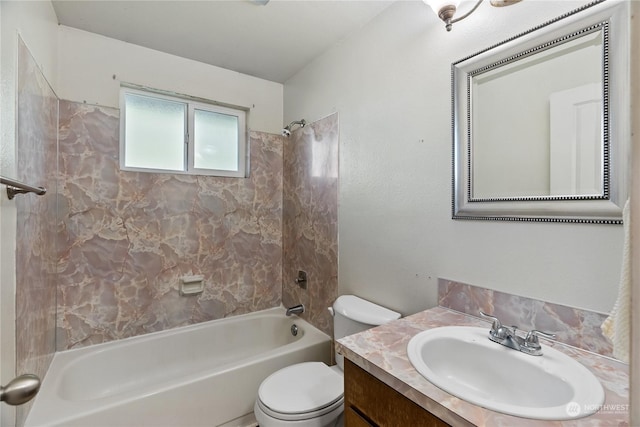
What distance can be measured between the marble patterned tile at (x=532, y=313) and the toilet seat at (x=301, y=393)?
67 cm

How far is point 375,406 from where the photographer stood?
2.85ft

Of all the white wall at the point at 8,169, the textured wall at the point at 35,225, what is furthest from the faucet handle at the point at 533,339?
the textured wall at the point at 35,225

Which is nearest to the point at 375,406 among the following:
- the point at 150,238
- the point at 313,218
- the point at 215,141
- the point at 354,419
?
the point at 354,419

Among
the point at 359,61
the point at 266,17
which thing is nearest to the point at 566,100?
the point at 359,61

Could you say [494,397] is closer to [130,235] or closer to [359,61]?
[359,61]

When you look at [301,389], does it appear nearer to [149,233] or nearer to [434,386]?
[434,386]

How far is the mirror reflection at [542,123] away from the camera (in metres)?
0.91

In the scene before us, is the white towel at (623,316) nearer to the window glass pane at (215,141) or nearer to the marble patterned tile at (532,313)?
the marble patterned tile at (532,313)

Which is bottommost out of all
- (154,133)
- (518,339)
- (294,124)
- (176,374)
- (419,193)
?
(176,374)

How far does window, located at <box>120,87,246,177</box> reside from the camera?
2088 millimetres

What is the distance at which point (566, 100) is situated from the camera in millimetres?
969

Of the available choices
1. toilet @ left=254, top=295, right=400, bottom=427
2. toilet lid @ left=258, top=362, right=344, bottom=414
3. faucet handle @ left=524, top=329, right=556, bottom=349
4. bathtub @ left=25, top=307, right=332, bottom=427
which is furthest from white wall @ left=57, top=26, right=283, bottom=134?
faucet handle @ left=524, top=329, right=556, bottom=349

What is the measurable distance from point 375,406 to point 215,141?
2.22 meters

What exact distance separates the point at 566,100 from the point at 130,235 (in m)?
2.44
